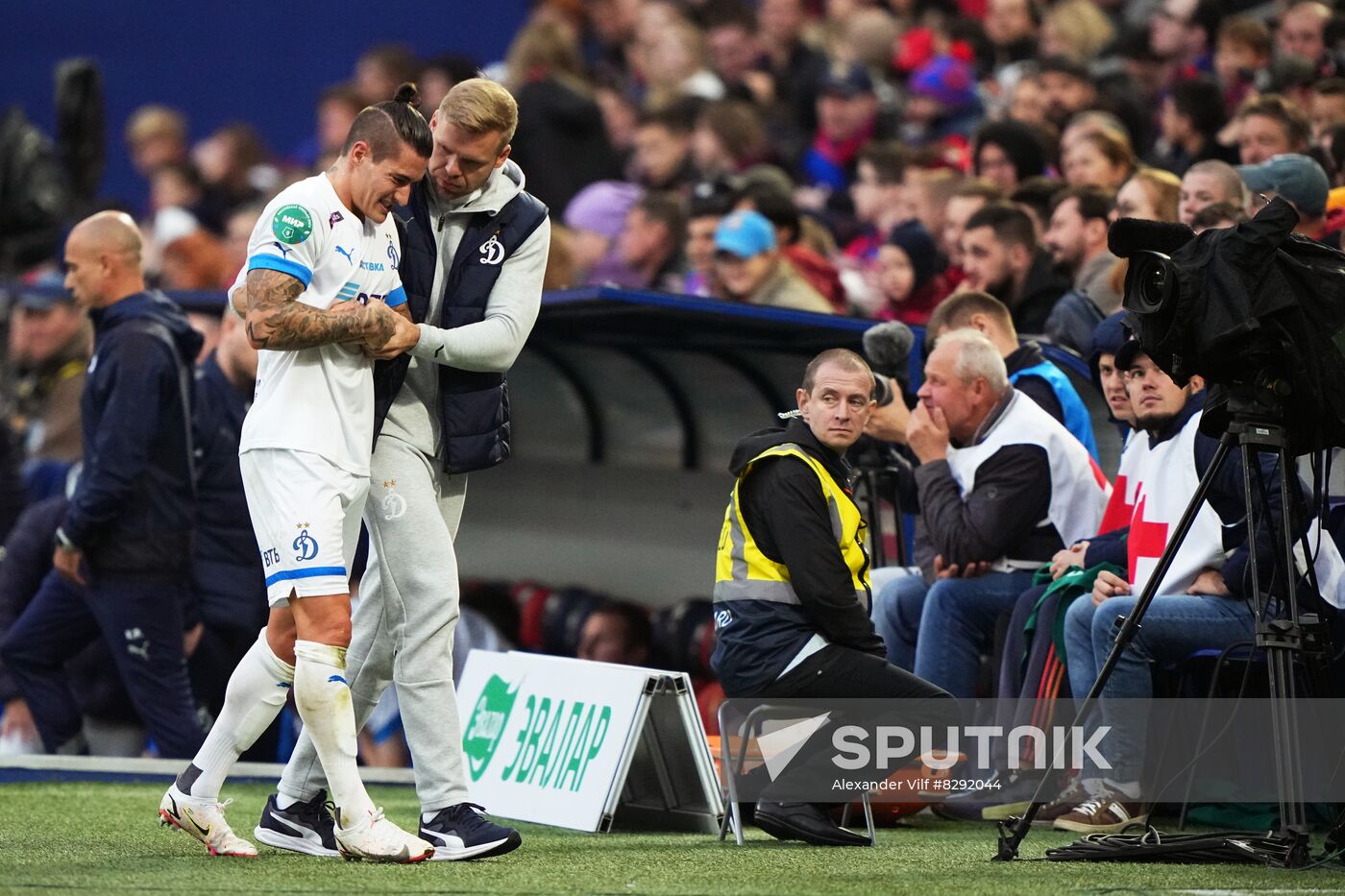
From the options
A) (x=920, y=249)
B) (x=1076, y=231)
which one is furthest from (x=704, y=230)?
(x=1076, y=231)

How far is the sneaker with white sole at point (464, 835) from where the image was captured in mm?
5707

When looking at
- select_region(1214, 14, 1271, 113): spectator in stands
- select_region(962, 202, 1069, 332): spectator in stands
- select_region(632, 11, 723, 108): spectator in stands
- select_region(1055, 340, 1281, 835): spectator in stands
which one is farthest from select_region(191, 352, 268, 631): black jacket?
select_region(632, 11, 723, 108): spectator in stands

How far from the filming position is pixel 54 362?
1096cm

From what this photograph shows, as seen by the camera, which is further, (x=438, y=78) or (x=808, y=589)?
(x=438, y=78)

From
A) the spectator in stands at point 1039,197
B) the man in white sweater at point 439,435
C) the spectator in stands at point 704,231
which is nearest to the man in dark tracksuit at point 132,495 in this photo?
the man in white sweater at point 439,435

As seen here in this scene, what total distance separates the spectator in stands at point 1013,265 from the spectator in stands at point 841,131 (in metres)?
4.83

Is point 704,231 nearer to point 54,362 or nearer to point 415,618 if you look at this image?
point 54,362

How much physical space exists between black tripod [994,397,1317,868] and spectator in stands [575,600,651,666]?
4.79 meters

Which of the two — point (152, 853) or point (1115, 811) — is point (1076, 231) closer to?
point (1115, 811)

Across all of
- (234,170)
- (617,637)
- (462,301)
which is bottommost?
(617,637)

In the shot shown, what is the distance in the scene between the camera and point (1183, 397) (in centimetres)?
673

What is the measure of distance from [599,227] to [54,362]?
139 inches

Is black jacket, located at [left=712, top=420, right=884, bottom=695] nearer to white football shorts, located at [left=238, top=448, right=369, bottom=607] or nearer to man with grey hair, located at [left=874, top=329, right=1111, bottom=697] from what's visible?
man with grey hair, located at [left=874, top=329, right=1111, bottom=697]

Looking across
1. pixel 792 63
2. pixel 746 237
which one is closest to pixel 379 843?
pixel 746 237
